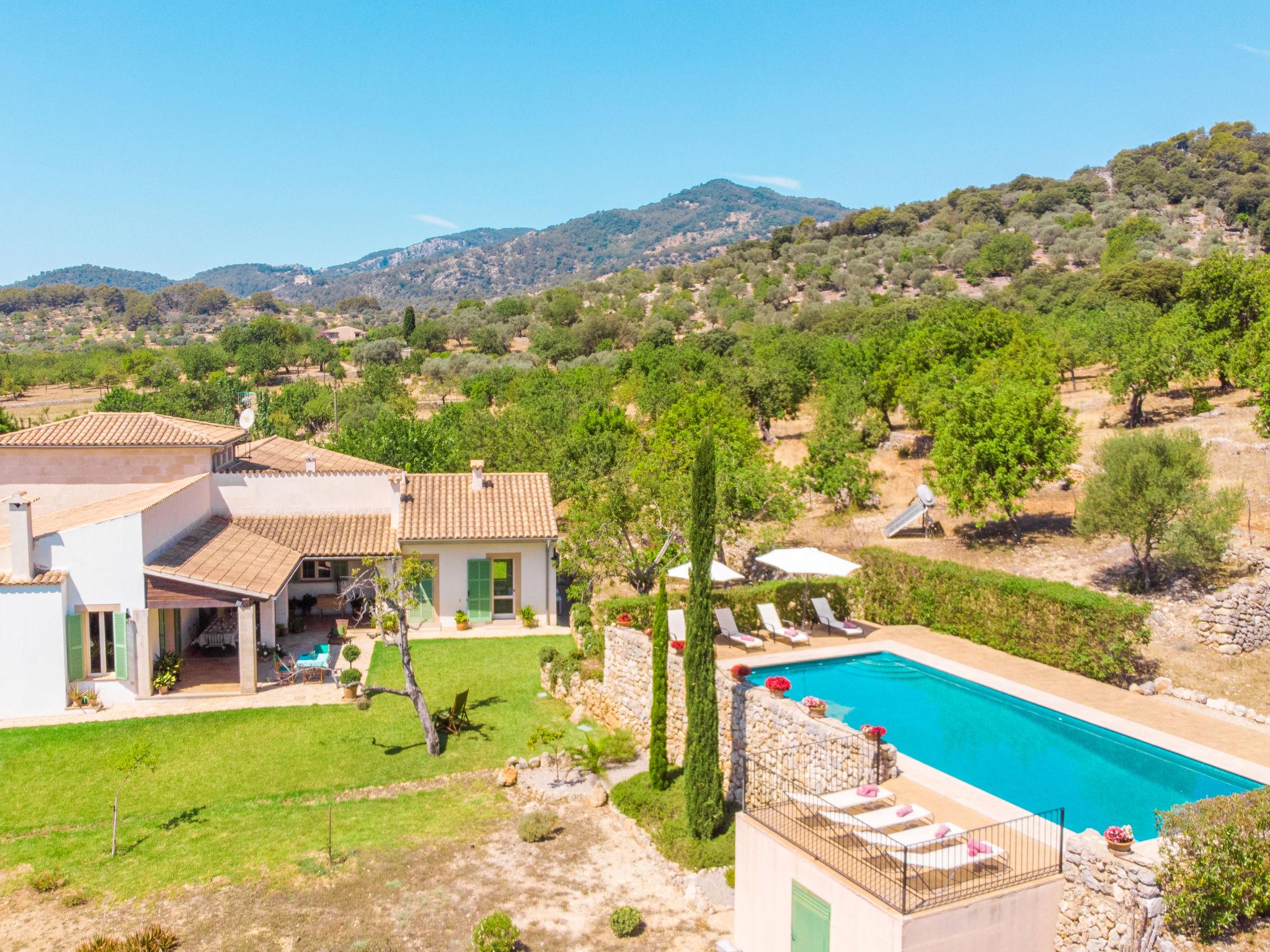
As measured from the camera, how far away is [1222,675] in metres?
19.0

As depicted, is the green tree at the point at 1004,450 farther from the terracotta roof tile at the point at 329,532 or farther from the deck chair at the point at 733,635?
the terracotta roof tile at the point at 329,532

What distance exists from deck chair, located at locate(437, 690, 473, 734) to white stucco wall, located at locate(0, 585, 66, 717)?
25.9 ft

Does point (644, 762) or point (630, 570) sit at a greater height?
point (630, 570)

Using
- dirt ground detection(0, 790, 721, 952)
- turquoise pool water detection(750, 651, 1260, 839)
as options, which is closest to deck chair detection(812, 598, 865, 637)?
turquoise pool water detection(750, 651, 1260, 839)

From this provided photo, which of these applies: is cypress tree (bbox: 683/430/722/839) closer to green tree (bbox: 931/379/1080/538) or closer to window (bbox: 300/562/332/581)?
window (bbox: 300/562/332/581)

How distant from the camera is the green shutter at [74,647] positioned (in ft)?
61.8

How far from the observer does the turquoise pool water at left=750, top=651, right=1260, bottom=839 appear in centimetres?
1414

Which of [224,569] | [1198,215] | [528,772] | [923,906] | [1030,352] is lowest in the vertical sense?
[528,772]

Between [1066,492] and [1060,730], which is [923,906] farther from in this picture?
[1066,492]

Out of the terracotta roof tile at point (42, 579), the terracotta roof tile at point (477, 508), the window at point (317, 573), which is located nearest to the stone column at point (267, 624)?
the window at point (317, 573)

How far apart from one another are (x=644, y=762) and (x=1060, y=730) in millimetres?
7703

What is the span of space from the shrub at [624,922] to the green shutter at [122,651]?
42.6 feet

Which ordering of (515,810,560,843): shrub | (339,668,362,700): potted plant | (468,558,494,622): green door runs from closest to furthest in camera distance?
1. (515,810,560,843): shrub
2. (339,668,362,700): potted plant
3. (468,558,494,622): green door

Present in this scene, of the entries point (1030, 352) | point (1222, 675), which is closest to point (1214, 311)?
point (1030, 352)
